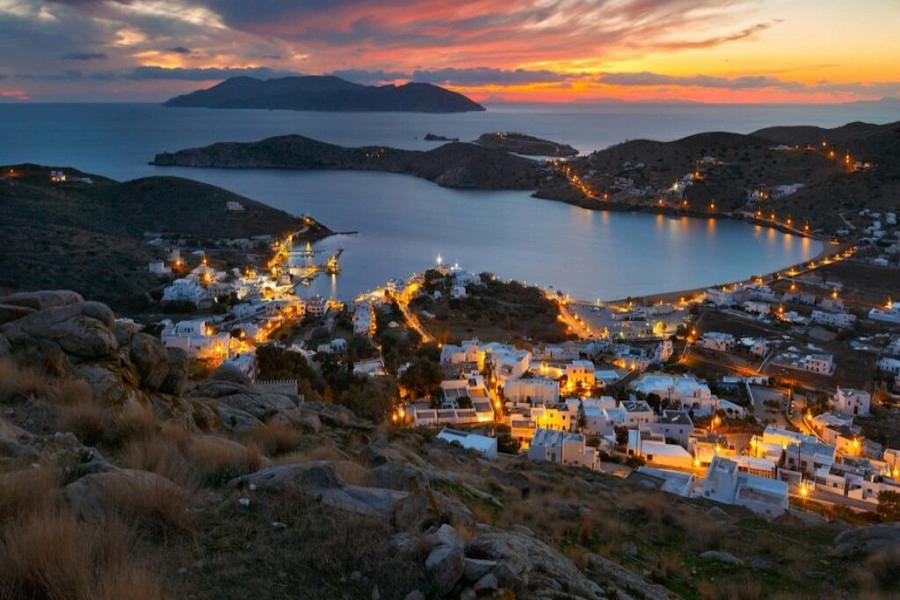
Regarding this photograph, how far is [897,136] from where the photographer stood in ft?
204

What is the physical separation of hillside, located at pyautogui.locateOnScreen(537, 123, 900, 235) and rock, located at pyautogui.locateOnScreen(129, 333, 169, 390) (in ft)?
166

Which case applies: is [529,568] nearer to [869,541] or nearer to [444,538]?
[444,538]

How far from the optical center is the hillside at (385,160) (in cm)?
7444

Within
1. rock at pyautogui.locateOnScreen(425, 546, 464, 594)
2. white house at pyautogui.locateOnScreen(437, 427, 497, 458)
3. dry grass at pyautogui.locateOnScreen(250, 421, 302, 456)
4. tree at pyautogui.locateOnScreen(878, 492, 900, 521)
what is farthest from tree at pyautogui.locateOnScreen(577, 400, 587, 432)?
rock at pyautogui.locateOnScreen(425, 546, 464, 594)

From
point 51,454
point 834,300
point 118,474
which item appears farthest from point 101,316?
point 834,300

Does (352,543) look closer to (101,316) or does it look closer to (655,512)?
(101,316)

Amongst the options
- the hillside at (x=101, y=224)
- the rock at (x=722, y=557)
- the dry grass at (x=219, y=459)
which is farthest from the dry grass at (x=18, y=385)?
the hillside at (x=101, y=224)

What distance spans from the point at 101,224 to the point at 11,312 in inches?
1512

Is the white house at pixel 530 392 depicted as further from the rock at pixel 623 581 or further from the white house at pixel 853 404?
the rock at pixel 623 581

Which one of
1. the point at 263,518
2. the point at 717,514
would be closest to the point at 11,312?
the point at 263,518

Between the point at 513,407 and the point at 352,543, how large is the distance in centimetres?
1402

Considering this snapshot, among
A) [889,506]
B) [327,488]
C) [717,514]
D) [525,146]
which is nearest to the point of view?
[327,488]

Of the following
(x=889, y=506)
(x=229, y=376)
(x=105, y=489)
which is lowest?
(x=889, y=506)

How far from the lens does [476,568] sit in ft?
8.18
